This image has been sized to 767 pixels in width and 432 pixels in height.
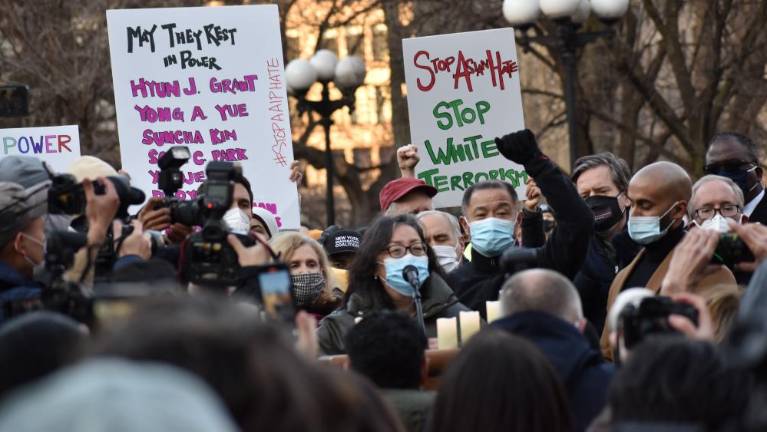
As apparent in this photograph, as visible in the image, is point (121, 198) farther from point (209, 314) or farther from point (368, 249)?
point (209, 314)

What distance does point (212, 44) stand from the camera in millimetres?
8664

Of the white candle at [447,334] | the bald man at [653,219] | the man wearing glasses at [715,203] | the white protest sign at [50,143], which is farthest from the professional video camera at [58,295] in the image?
the white protest sign at [50,143]

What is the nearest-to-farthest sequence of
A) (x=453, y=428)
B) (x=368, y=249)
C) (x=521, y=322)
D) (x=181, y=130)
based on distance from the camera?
(x=453, y=428) → (x=521, y=322) → (x=368, y=249) → (x=181, y=130)

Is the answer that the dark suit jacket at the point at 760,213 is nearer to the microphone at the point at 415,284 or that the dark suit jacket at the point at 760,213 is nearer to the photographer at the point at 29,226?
the microphone at the point at 415,284

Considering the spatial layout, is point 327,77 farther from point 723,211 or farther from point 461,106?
point 723,211

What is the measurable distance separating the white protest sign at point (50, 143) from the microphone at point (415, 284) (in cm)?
349

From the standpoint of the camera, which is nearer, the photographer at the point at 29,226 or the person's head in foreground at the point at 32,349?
the person's head in foreground at the point at 32,349

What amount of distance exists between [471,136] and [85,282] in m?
4.21

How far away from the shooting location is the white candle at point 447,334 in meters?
5.53

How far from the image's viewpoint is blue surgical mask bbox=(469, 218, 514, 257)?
23.4 ft

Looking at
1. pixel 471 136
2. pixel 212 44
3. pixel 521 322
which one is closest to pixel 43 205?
pixel 521 322

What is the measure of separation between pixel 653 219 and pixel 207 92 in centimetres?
300

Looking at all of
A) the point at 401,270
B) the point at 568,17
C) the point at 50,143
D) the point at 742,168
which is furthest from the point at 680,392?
the point at 568,17

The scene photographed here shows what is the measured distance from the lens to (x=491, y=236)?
7.16m
